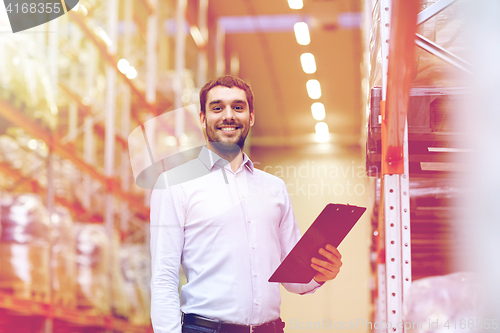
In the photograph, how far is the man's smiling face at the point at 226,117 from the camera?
1.83 metres

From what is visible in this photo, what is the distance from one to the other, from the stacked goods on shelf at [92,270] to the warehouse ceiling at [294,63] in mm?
4282

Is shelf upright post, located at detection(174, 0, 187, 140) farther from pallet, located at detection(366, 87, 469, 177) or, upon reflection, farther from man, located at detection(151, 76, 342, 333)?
man, located at detection(151, 76, 342, 333)

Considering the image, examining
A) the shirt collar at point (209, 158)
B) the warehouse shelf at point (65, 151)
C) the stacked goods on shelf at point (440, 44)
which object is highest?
the warehouse shelf at point (65, 151)

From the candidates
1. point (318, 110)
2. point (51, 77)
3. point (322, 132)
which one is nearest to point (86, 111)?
point (51, 77)

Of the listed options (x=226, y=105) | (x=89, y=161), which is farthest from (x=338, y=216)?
(x=89, y=161)

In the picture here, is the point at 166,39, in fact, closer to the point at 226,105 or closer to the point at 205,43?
the point at 205,43

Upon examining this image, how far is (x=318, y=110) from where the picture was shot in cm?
1173

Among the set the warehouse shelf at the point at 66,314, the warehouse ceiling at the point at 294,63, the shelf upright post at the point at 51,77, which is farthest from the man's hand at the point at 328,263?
the warehouse ceiling at the point at 294,63

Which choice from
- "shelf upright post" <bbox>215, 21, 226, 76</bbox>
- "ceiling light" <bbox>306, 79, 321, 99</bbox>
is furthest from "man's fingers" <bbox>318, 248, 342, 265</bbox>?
"ceiling light" <bbox>306, 79, 321, 99</bbox>

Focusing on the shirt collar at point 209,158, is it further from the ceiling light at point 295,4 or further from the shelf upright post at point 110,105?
the ceiling light at point 295,4

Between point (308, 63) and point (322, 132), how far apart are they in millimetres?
3116

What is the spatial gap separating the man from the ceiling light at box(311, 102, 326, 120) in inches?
382

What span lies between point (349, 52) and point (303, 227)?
3.35m

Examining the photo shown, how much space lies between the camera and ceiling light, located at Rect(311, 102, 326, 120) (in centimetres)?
1150
